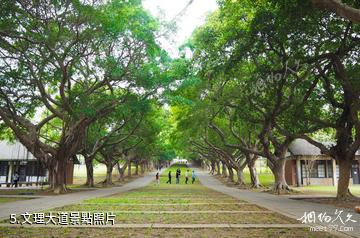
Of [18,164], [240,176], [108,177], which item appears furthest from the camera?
[18,164]

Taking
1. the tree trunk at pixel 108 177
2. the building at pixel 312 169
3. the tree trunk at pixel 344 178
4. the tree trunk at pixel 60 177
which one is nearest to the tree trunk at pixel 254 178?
the building at pixel 312 169

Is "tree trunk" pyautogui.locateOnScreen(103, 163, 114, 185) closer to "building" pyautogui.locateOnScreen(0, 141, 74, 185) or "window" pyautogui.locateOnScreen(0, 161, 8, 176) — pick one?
"building" pyautogui.locateOnScreen(0, 141, 74, 185)

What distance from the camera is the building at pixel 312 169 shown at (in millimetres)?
35156

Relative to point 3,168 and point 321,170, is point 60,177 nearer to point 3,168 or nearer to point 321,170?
point 3,168

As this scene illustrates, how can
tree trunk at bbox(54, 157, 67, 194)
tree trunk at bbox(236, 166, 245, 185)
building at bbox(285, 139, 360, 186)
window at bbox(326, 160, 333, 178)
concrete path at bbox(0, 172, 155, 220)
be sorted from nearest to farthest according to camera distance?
concrete path at bbox(0, 172, 155, 220) → tree trunk at bbox(54, 157, 67, 194) → tree trunk at bbox(236, 166, 245, 185) → building at bbox(285, 139, 360, 186) → window at bbox(326, 160, 333, 178)

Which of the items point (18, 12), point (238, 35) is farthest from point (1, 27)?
point (238, 35)

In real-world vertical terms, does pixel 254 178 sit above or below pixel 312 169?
below

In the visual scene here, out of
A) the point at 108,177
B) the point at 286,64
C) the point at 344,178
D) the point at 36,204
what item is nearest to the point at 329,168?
the point at 344,178

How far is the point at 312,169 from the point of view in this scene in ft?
116

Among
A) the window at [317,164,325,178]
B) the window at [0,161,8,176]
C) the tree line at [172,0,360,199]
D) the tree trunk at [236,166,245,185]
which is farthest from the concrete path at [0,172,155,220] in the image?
the window at [317,164,325,178]

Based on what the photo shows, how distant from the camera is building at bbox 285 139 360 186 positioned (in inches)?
1384

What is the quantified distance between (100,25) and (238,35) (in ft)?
22.9

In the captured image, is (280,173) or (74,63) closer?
(74,63)

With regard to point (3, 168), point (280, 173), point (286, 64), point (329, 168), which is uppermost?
point (286, 64)
